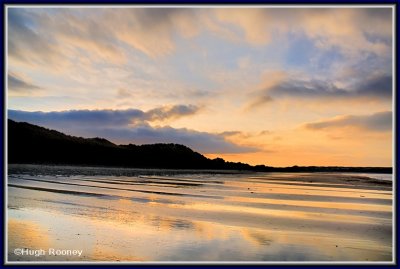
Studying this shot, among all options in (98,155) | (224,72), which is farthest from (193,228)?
(98,155)

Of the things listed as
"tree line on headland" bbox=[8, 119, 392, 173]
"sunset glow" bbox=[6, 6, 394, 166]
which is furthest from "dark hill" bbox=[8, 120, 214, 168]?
"sunset glow" bbox=[6, 6, 394, 166]

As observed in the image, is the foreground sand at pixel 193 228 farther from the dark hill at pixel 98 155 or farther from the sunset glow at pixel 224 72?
the dark hill at pixel 98 155

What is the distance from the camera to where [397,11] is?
28.8ft

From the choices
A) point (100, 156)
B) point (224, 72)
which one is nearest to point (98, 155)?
point (100, 156)

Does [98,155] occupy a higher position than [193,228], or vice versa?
[98,155]

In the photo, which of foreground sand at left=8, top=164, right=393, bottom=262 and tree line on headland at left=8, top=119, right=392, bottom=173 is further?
tree line on headland at left=8, top=119, right=392, bottom=173

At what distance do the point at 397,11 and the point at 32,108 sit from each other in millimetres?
12771

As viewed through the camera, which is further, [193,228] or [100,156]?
[100,156]

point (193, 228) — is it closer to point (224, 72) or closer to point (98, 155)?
point (224, 72)

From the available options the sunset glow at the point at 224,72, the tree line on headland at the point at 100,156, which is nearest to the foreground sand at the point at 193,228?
the sunset glow at the point at 224,72

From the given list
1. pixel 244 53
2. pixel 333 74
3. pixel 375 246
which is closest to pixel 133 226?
pixel 375 246

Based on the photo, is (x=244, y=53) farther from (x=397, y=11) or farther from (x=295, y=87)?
(x=397, y=11)

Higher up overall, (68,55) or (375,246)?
(68,55)

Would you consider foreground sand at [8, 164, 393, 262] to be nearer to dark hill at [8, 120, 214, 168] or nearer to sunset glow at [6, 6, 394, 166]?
sunset glow at [6, 6, 394, 166]
